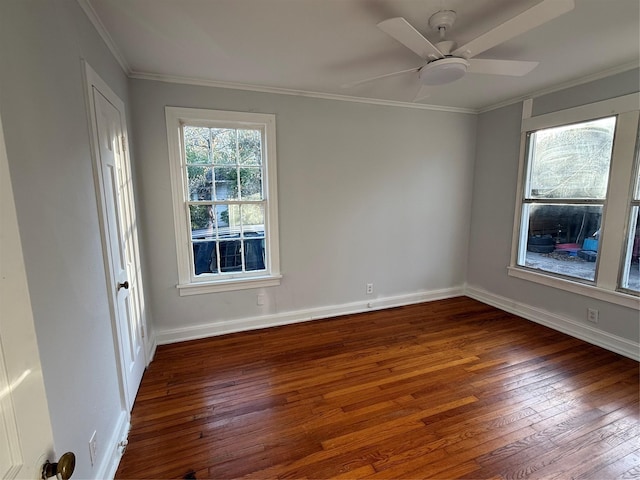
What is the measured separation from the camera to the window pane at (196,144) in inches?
111

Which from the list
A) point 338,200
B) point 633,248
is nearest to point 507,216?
point 633,248

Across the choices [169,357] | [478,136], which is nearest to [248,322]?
[169,357]

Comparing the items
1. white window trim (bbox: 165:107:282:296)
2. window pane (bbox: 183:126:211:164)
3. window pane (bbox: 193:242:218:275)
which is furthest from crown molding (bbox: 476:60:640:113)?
window pane (bbox: 193:242:218:275)

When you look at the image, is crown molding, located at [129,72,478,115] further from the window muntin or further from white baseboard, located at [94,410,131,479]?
white baseboard, located at [94,410,131,479]

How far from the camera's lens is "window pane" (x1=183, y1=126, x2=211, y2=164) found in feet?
9.26

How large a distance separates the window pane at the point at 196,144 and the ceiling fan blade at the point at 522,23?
7.15 feet

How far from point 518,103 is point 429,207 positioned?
146cm

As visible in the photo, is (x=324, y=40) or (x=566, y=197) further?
Result: (x=566, y=197)

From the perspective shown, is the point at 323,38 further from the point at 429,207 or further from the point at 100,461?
the point at 100,461

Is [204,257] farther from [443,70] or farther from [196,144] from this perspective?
[443,70]

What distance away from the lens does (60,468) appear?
23.4 inches

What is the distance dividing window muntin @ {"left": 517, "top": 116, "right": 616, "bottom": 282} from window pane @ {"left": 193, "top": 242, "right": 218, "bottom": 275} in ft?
11.3

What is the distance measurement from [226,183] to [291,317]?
1.58 meters

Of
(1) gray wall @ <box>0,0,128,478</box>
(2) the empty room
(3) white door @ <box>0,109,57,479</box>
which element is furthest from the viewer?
(2) the empty room
